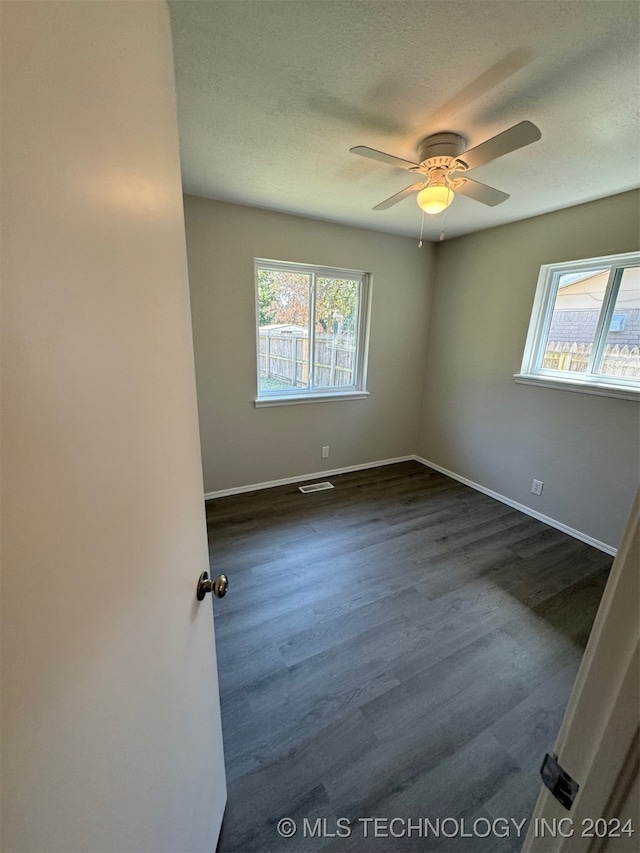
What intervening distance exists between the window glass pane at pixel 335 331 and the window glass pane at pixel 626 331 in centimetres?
207

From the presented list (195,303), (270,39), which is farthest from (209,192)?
(270,39)

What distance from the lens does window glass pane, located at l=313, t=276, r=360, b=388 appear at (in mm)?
3232

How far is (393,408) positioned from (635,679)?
11.5 ft

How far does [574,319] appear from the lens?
262 centimetres

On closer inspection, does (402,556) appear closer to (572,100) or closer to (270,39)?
(572,100)

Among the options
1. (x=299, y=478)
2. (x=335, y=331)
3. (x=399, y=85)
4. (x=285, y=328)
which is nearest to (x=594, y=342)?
(x=335, y=331)

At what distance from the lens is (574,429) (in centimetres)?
260

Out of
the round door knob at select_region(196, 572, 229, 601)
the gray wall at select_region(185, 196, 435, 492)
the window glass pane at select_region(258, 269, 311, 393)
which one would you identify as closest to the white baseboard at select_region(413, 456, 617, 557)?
the gray wall at select_region(185, 196, 435, 492)

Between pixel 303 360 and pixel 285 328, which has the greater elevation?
pixel 285 328

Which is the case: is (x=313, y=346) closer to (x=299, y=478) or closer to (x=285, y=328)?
(x=285, y=328)

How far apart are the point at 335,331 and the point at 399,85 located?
2.10 metres

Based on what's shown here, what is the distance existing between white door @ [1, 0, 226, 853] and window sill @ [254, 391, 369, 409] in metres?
2.36

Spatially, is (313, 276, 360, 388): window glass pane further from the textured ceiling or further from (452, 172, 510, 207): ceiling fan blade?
(452, 172, 510, 207): ceiling fan blade

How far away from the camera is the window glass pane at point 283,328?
9.75 feet
